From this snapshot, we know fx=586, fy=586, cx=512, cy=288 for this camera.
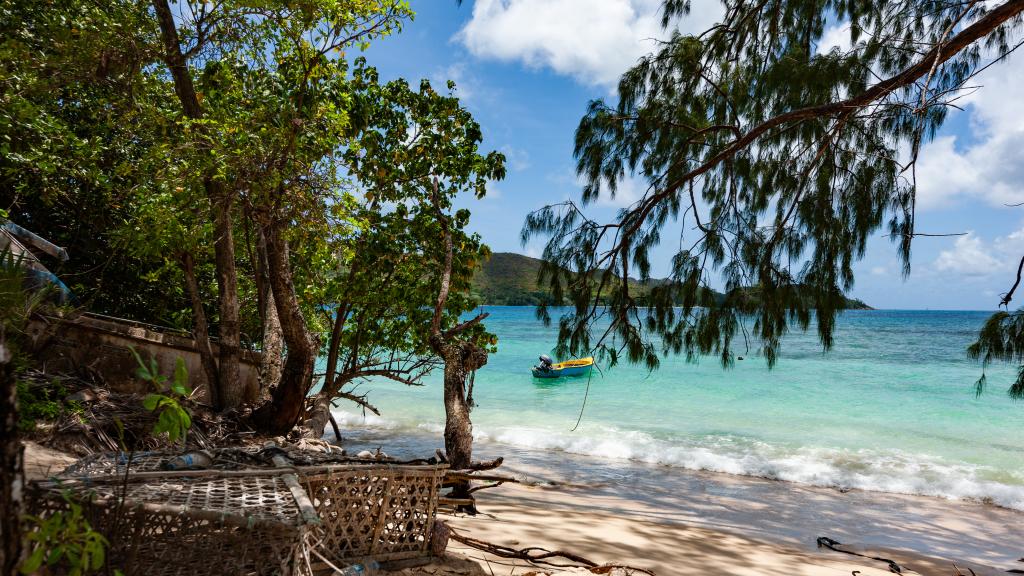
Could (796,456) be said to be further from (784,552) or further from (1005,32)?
(1005,32)

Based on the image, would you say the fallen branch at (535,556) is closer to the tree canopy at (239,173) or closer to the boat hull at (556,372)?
the tree canopy at (239,173)

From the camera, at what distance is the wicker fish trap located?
1.96m

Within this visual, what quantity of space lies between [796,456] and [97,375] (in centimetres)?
1034

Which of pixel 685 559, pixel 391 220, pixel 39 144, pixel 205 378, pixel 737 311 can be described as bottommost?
pixel 685 559

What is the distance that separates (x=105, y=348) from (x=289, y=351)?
1618 mm

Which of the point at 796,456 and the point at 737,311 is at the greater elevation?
the point at 737,311

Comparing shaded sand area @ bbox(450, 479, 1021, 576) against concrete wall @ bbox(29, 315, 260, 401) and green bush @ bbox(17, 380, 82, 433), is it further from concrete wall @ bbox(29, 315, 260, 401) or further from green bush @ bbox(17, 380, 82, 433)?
concrete wall @ bbox(29, 315, 260, 401)

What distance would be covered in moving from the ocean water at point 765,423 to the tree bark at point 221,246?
4.52m

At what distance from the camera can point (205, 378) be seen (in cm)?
607

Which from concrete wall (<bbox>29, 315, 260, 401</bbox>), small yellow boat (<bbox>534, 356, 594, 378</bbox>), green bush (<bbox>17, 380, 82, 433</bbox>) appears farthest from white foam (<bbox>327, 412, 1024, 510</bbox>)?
green bush (<bbox>17, 380, 82, 433</bbox>)

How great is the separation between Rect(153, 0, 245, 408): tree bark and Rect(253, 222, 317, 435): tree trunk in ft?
1.43

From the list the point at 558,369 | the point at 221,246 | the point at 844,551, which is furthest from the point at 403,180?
the point at 558,369

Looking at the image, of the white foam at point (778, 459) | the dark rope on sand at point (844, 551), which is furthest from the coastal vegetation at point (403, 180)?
the white foam at point (778, 459)

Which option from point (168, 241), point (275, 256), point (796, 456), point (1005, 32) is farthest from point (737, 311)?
point (796, 456)
